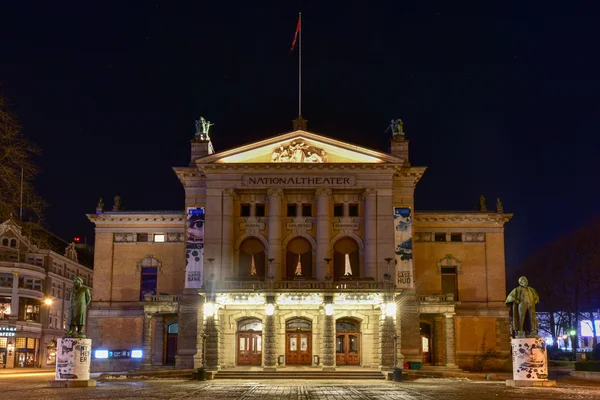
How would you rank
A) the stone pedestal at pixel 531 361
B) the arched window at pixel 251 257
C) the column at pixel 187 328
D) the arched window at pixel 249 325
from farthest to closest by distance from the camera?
1. the arched window at pixel 251 257
2. the column at pixel 187 328
3. the arched window at pixel 249 325
4. the stone pedestal at pixel 531 361

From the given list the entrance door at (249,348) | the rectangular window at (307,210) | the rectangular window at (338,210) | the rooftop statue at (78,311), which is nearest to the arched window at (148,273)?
the entrance door at (249,348)

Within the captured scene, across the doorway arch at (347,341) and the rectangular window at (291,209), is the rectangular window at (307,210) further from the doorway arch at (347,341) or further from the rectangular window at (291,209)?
the doorway arch at (347,341)

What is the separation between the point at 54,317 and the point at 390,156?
180 ft

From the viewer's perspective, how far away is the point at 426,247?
66062mm

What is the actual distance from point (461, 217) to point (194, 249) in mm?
23367

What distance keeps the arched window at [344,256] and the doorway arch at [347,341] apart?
3996 mm

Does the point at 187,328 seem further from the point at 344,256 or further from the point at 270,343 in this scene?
the point at 344,256

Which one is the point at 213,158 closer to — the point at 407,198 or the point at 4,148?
the point at 407,198

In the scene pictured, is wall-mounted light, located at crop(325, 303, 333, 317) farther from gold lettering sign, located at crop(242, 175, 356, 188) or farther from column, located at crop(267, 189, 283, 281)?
gold lettering sign, located at crop(242, 175, 356, 188)

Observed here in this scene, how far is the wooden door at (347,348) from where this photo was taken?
58906 millimetres

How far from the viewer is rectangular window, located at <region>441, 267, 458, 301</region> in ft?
216

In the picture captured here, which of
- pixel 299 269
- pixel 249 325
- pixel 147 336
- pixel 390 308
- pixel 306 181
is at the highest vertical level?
pixel 306 181

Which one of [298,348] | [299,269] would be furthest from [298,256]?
[298,348]

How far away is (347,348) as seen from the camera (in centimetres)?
5919
